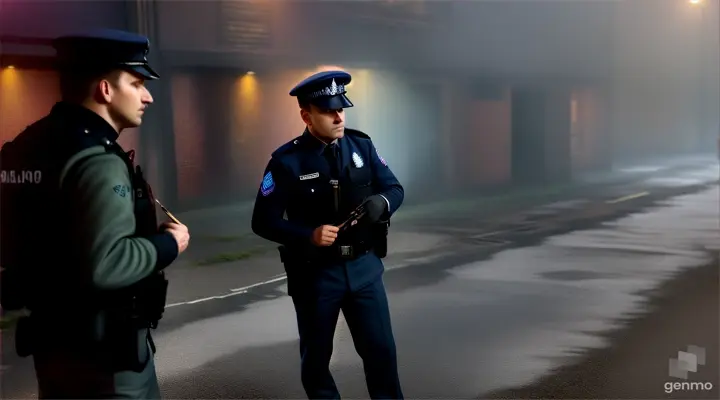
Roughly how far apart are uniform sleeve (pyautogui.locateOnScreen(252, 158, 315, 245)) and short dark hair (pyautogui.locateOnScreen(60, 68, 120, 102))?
120 cm

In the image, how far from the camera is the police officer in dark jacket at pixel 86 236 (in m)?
2.43

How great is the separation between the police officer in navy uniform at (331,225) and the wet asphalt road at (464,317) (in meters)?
1.30

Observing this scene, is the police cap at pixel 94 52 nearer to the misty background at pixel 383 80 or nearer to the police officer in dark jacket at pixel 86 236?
the police officer in dark jacket at pixel 86 236

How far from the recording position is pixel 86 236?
2.42 metres

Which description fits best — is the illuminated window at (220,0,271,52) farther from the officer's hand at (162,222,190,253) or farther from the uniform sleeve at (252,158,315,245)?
the officer's hand at (162,222,190,253)

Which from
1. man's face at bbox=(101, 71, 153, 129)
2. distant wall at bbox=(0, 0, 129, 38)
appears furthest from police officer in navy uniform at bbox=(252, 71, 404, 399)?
distant wall at bbox=(0, 0, 129, 38)

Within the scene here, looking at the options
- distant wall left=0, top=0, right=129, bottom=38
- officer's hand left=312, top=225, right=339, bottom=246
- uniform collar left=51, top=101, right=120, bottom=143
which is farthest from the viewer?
distant wall left=0, top=0, right=129, bottom=38

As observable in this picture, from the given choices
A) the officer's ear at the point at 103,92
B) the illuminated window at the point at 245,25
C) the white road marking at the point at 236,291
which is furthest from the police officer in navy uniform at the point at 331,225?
the illuminated window at the point at 245,25

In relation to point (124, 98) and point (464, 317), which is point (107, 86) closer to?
point (124, 98)

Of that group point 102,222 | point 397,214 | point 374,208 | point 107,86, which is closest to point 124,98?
point 107,86

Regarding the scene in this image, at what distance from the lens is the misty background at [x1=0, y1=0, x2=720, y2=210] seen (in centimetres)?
1227

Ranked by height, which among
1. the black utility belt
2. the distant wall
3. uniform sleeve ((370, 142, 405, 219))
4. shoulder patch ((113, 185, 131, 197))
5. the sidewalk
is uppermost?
the distant wall

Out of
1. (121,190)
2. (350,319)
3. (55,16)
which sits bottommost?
(350,319)

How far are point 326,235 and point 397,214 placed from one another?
37.7 ft
